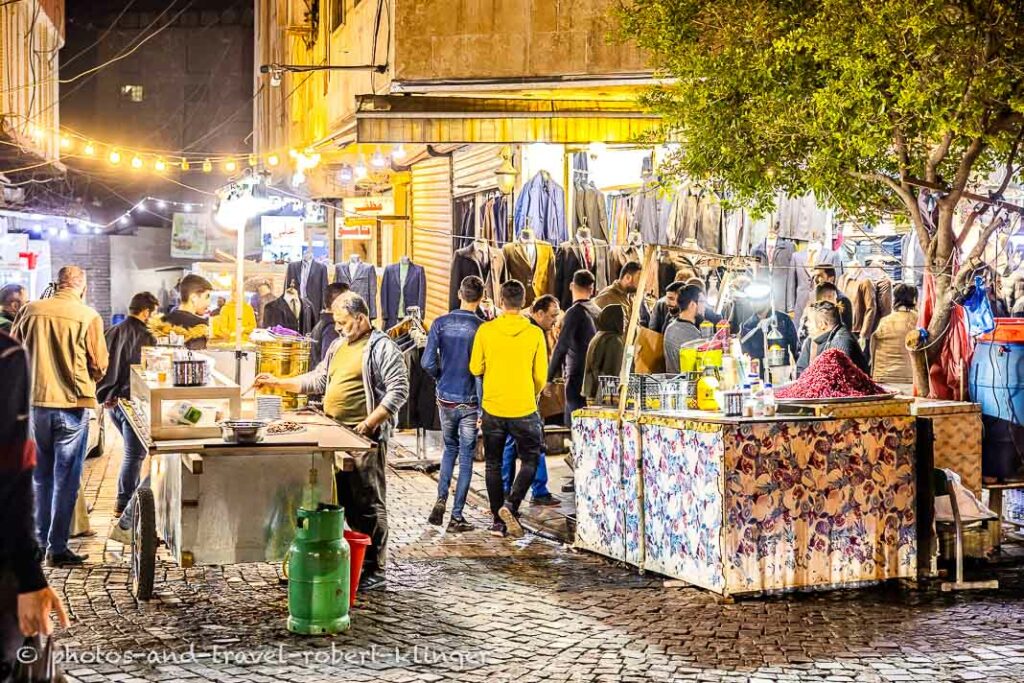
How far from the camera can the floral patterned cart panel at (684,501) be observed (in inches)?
349

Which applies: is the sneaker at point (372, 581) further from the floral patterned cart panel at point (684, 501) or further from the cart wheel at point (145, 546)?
the floral patterned cart panel at point (684, 501)

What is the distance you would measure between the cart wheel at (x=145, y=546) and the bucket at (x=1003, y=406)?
6.62 meters

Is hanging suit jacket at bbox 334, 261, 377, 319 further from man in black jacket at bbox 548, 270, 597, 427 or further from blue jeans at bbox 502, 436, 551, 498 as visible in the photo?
blue jeans at bbox 502, 436, 551, 498

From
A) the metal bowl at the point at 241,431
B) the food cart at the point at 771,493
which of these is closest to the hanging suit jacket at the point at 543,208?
the food cart at the point at 771,493

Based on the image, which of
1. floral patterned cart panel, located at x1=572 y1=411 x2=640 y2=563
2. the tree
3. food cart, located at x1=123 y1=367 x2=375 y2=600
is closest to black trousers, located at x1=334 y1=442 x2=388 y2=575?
food cart, located at x1=123 y1=367 x2=375 y2=600

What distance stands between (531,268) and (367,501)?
26.2ft

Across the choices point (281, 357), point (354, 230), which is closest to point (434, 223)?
point (354, 230)

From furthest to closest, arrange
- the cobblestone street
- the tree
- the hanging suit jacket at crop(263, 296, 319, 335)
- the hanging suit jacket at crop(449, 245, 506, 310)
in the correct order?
1. the hanging suit jacket at crop(263, 296, 319, 335)
2. the hanging suit jacket at crop(449, 245, 506, 310)
3. the tree
4. the cobblestone street

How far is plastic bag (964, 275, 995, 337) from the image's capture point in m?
11.1

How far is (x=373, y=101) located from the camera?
16.0m

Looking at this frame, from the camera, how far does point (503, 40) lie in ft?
50.6

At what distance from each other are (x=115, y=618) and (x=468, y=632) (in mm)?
2316

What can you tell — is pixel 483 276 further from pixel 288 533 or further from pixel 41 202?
pixel 41 202

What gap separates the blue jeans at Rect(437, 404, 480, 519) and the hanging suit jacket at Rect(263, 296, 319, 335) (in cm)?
873
